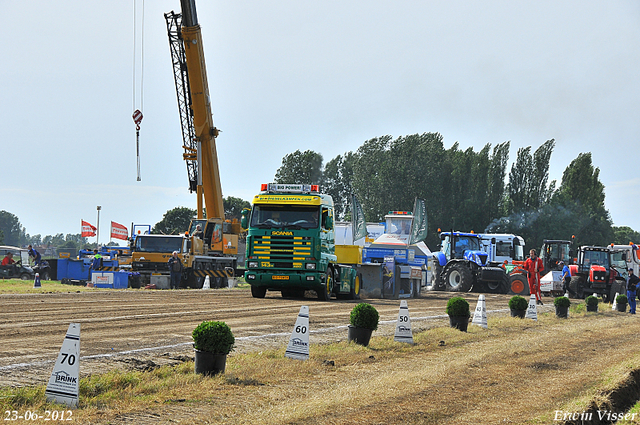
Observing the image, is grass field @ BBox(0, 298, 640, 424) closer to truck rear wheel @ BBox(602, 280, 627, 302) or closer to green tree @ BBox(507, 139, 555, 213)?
truck rear wheel @ BBox(602, 280, 627, 302)

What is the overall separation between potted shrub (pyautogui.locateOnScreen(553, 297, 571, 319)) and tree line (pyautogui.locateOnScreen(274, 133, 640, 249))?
49361 millimetres

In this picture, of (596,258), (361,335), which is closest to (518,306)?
(361,335)

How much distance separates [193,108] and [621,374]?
1067 inches

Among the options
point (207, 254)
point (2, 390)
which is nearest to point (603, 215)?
point (207, 254)

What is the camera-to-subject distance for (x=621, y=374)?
391 inches

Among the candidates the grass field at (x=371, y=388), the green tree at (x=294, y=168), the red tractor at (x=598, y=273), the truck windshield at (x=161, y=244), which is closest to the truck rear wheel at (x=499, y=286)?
the red tractor at (x=598, y=273)

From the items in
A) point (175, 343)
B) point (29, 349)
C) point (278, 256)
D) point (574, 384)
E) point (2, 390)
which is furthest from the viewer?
point (278, 256)

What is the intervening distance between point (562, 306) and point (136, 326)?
1398 centimetres

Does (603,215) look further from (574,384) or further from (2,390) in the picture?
(2,390)

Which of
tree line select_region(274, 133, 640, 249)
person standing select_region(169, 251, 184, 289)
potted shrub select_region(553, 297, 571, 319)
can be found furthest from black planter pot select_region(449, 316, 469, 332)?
tree line select_region(274, 133, 640, 249)

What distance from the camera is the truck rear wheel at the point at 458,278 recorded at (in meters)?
34.1

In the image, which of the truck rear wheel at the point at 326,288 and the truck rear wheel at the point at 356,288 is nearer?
the truck rear wheel at the point at 326,288

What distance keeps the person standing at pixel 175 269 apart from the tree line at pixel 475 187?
141 feet

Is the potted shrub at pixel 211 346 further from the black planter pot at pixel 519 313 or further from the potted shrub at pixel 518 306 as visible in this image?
the black planter pot at pixel 519 313
